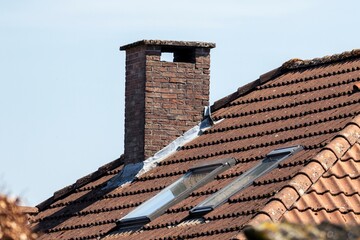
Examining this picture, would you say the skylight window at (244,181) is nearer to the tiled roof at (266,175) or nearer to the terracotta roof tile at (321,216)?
the tiled roof at (266,175)

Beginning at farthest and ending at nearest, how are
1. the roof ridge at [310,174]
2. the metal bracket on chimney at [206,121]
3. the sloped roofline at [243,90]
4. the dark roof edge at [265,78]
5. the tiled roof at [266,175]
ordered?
1. the dark roof edge at [265,78]
2. the metal bracket on chimney at [206,121]
3. the sloped roofline at [243,90]
4. the tiled roof at [266,175]
5. the roof ridge at [310,174]

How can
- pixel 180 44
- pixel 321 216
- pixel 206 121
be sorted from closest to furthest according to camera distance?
pixel 321 216
pixel 206 121
pixel 180 44

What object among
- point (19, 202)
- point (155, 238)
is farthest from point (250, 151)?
point (19, 202)

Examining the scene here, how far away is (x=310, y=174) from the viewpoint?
12727mm

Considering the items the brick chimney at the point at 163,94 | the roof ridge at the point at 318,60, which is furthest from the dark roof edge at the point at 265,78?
the brick chimney at the point at 163,94

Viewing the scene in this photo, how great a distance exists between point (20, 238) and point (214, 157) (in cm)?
917

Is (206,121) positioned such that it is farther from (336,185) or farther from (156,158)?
(336,185)

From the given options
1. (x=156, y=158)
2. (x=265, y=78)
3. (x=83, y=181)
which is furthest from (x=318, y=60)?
(x=83, y=181)

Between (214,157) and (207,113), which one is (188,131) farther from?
(214,157)

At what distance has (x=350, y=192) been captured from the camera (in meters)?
12.7

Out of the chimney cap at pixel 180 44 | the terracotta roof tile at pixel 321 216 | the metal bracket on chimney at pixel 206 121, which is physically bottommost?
the terracotta roof tile at pixel 321 216

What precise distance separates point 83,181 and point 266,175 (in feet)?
16.2

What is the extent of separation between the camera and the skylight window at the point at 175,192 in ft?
48.0

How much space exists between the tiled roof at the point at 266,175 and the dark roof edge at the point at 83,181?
0.6 inches
